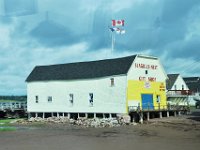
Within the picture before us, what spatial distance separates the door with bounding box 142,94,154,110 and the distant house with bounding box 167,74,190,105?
13.3 metres

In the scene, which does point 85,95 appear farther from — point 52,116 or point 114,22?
point 114,22

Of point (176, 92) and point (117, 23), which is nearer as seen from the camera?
point (117, 23)

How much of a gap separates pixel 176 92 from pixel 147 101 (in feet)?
69.9

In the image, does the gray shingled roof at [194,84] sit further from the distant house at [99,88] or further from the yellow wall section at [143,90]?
the distant house at [99,88]

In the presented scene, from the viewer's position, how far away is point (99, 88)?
4772 centimetres

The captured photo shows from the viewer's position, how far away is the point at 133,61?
46.4 meters

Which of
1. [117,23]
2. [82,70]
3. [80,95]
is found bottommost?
[80,95]

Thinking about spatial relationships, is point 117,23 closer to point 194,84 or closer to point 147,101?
point 147,101

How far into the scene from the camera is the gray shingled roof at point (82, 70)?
1863 inches

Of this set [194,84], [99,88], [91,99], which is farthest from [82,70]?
[194,84]

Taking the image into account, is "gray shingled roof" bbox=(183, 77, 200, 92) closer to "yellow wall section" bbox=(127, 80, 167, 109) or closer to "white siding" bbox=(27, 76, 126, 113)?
"yellow wall section" bbox=(127, 80, 167, 109)

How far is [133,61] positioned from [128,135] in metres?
15.0

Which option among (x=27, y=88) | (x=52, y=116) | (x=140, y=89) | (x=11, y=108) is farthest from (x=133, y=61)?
(x=11, y=108)

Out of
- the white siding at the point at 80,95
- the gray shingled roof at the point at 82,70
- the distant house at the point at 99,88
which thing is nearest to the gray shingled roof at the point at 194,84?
the distant house at the point at 99,88
